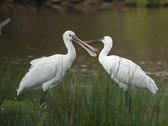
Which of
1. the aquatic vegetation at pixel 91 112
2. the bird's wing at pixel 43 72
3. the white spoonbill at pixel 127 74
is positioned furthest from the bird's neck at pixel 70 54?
the aquatic vegetation at pixel 91 112

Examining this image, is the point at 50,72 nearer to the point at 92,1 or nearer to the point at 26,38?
the point at 26,38

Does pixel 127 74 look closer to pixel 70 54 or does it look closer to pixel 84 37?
pixel 70 54

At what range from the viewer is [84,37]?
22.2 meters

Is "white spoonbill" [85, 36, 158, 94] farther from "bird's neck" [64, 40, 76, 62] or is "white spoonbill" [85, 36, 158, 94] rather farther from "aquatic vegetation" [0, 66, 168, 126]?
"aquatic vegetation" [0, 66, 168, 126]

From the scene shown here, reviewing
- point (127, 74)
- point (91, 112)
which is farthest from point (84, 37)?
point (91, 112)

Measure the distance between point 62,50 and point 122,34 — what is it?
766 centimetres

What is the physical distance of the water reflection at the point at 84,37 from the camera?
636 inches

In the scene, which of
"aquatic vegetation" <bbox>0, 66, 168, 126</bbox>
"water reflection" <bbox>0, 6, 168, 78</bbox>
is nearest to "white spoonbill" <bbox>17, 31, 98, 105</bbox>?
"aquatic vegetation" <bbox>0, 66, 168, 126</bbox>

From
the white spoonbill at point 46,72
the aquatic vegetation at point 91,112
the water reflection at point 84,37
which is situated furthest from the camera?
the water reflection at point 84,37

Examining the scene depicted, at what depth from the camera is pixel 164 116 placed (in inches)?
184

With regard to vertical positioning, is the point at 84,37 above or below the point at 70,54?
below

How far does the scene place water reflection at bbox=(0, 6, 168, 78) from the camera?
16.2 meters

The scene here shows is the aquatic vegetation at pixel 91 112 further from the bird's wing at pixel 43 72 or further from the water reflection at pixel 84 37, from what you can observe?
the water reflection at pixel 84 37

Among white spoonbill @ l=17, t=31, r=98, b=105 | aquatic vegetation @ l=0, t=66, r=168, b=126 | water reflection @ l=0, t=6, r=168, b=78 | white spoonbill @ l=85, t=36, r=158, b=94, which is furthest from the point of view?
water reflection @ l=0, t=6, r=168, b=78
